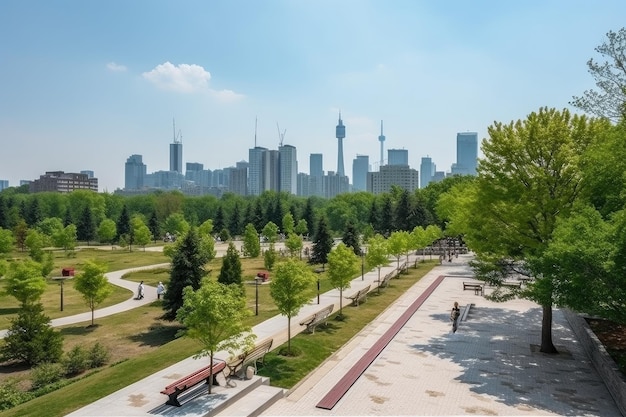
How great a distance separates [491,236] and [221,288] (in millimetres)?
12157

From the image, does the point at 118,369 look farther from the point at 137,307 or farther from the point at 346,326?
the point at 137,307

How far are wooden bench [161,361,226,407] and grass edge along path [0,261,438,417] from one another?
1961mm

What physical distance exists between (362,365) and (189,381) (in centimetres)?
662

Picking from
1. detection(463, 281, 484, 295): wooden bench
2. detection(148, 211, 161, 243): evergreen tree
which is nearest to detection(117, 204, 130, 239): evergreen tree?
detection(148, 211, 161, 243): evergreen tree

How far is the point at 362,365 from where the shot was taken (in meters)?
16.9

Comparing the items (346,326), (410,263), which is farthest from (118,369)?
(410,263)

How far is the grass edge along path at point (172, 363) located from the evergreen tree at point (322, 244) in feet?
77.9

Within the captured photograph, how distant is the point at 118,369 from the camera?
16.5 m

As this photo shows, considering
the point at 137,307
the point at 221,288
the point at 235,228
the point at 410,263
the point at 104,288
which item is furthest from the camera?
the point at 235,228

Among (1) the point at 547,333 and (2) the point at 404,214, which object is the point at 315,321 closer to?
(1) the point at 547,333

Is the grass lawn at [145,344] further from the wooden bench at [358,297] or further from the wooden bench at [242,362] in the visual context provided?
the wooden bench at [242,362]

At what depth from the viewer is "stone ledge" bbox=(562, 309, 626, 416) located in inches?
538

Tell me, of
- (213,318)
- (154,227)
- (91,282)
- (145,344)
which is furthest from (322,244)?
(154,227)

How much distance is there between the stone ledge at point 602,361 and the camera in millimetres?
13658
